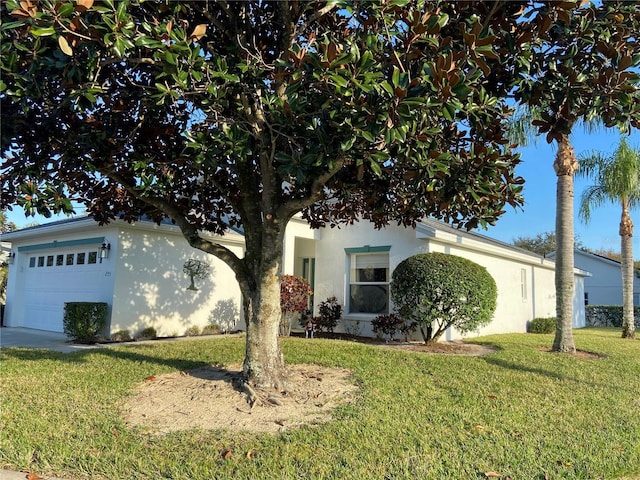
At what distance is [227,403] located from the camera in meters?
6.10

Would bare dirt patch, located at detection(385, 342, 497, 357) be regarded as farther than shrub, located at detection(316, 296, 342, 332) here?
No

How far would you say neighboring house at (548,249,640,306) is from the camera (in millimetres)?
35750

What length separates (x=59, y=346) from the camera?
11.0 meters

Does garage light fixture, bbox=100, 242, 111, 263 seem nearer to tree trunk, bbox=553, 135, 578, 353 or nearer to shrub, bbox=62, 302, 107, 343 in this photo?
shrub, bbox=62, 302, 107, 343

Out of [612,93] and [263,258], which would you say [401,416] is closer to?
[263,258]

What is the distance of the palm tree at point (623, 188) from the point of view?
54.2 feet

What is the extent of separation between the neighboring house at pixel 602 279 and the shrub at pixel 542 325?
20284 millimetres

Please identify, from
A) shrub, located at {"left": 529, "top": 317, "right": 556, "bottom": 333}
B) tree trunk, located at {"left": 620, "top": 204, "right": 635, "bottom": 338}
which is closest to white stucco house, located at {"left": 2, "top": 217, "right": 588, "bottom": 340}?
shrub, located at {"left": 529, "top": 317, "right": 556, "bottom": 333}

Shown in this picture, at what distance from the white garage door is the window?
7132 mm

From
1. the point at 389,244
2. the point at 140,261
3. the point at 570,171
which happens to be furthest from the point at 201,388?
the point at 570,171

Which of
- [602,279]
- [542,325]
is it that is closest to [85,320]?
[542,325]

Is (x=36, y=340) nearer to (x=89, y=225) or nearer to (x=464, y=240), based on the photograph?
(x=89, y=225)

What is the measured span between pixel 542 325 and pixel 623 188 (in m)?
5.68

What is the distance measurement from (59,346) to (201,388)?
607cm
